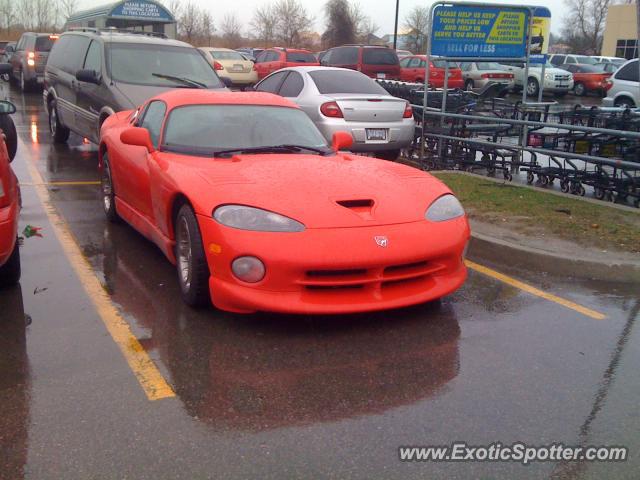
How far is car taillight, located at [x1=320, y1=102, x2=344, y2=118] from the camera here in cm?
1016

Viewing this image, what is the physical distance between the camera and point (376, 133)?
1030 cm

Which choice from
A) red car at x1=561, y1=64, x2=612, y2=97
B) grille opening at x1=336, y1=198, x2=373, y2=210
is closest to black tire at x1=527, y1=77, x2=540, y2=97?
red car at x1=561, y1=64, x2=612, y2=97

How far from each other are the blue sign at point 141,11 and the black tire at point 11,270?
2077 centimetres

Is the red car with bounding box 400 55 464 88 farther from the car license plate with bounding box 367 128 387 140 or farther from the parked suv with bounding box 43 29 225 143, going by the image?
the parked suv with bounding box 43 29 225 143

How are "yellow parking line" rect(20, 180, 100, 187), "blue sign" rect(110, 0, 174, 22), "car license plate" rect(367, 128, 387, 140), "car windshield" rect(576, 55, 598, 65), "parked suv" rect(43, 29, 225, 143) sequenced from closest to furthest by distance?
"yellow parking line" rect(20, 180, 100, 187) → "parked suv" rect(43, 29, 225, 143) → "car license plate" rect(367, 128, 387, 140) → "blue sign" rect(110, 0, 174, 22) → "car windshield" rect(576, 55, 598, 65)

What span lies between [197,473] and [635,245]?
4.87 metres

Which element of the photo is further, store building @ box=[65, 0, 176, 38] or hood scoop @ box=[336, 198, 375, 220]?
store building @ box=[65, 0, 176, 38]

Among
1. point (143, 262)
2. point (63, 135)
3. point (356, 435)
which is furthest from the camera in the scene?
point (63, 135)

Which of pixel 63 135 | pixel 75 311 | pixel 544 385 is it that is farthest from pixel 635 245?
pixel 63 135

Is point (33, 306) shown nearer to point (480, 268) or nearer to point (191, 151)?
point (191, 151)

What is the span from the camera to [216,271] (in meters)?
4.41

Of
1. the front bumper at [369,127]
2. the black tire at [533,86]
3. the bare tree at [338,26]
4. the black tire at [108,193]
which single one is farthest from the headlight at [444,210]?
the bare tree at [338,26]

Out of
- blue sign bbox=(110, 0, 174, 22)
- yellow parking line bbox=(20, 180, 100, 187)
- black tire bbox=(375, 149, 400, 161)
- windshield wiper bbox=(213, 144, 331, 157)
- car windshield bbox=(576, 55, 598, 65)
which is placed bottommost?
yellow parking line bbox=(20, 180, 100, 187)

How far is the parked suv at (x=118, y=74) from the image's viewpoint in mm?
9609
